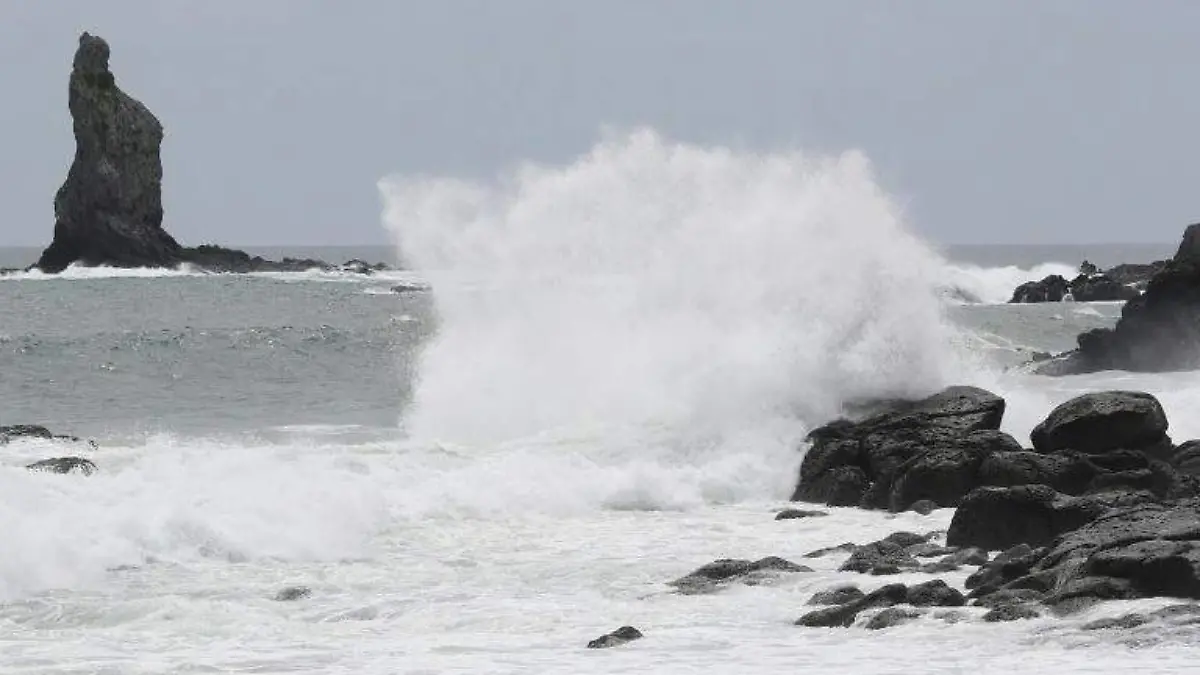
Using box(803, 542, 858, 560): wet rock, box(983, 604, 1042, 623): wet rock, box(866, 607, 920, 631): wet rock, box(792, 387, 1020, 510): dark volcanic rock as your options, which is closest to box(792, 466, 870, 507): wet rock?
box(792, 387, 1020, 510): dark volcanic rock

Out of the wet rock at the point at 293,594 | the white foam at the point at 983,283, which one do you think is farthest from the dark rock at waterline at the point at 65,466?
the white foam at the point at 983,283

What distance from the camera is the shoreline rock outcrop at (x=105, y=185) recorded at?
89688 mm

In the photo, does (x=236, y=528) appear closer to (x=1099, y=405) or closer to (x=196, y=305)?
(x=1099, y=405)

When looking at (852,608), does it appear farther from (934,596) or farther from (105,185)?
(105,185)

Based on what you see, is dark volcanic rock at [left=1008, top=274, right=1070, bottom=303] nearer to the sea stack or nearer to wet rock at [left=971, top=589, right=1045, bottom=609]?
the sea stack

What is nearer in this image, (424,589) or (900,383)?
(424,589)

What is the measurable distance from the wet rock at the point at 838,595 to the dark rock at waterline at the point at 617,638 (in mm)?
1589

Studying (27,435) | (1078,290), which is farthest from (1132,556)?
(1078,290)

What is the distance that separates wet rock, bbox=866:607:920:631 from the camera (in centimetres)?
1073

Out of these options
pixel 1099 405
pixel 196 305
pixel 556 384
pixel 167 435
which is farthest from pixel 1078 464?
pixel 196 305

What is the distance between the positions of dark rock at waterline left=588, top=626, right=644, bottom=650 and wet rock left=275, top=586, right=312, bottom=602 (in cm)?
285

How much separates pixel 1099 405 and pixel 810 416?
13.3ft

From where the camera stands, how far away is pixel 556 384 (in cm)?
2383

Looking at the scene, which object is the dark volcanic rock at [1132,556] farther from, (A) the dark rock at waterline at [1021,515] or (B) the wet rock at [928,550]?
(B) the wet rock at [928,550]
